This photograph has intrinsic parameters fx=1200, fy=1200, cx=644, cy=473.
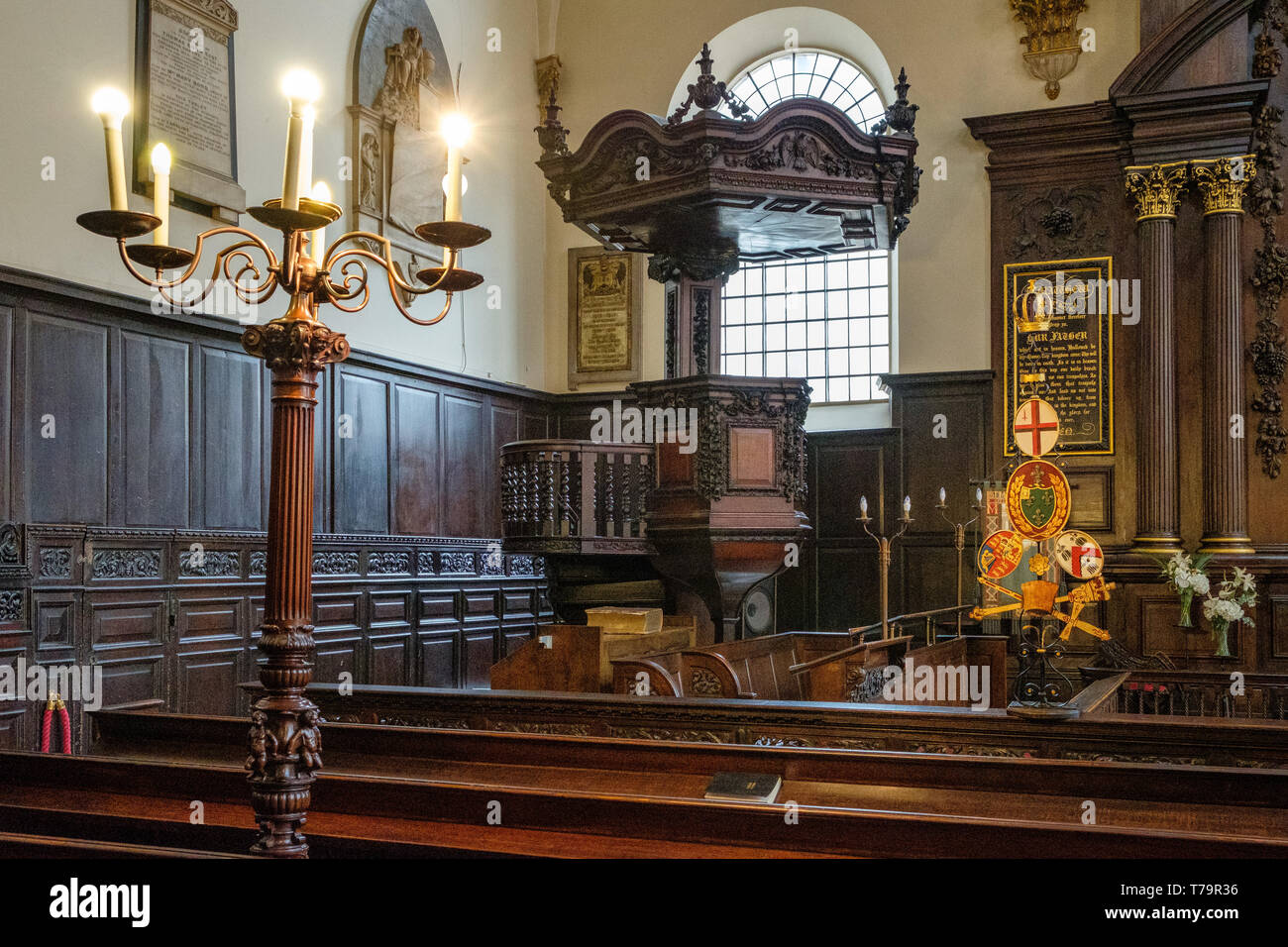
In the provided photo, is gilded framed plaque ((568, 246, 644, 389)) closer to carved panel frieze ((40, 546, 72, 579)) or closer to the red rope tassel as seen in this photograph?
carved panel frieze ((40, 546, 72, 579))

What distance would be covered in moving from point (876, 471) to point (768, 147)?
457 cm

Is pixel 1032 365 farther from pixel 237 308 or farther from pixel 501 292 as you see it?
pixel 237 308

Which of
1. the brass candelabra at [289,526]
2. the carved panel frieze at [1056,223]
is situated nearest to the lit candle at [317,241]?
the brass candelabra at [289,526]

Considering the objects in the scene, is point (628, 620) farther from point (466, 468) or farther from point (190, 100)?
point (190, 100)

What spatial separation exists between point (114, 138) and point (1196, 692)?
21.1 ft

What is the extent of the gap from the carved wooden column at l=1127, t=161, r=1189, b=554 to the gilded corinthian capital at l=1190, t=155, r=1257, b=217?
0.20 m

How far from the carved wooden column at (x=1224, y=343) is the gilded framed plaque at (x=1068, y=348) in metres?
0.83

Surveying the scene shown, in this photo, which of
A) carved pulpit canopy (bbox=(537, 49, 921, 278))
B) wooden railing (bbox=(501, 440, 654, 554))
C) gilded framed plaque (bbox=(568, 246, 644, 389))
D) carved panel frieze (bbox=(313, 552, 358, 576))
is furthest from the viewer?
gilded framed plaque (bbox=(568, 246, 644, 389))

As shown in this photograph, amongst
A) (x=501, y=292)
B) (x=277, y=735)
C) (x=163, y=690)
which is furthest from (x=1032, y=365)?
(x=277, y=735)

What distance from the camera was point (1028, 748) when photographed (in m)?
4.54

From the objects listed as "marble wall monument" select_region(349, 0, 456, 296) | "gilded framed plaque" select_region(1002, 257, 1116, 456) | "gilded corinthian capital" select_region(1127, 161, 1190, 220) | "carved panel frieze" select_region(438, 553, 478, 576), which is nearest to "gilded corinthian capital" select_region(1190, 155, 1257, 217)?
"gilded corinthian capital" select_region(1127, 161, 1190, 220)

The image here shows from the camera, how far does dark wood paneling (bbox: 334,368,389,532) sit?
9930 mm

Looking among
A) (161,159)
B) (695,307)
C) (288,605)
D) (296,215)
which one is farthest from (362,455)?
(296,215)

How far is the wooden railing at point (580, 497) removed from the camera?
27.4ft
